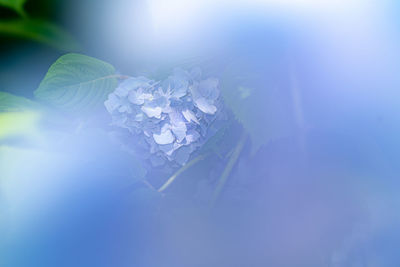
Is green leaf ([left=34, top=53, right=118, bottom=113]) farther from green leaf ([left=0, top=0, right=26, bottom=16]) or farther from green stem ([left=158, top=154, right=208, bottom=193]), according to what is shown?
green leaf ([left=0, top=0, right=26, bottom=16])

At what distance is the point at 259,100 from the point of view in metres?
0.41

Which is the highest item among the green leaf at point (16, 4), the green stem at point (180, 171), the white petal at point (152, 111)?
the green leaf at point (16, 4)

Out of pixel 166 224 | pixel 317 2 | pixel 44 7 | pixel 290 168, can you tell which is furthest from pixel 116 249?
pixel 44 7

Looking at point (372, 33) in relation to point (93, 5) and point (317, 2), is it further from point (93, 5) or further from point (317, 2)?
point (93, 5)

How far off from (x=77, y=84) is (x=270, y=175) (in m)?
0.24

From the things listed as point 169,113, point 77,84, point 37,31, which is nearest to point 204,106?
point 169,113

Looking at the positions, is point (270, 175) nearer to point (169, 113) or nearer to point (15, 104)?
point (169, 113)

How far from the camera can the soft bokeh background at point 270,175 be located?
1.22 ft

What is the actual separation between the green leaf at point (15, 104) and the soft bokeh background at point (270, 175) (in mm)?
64

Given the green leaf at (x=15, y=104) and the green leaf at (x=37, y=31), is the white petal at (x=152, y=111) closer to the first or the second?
the green leaf at (x=15, y=104)

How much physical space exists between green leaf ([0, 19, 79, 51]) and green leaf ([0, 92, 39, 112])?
6.6 inches

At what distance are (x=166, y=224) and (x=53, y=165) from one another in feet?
0.44

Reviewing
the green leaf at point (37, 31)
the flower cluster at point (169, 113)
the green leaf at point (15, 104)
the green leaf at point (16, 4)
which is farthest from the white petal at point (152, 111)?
the green leaf at point (16, 4)

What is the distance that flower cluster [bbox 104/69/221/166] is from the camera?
0.38 meters
